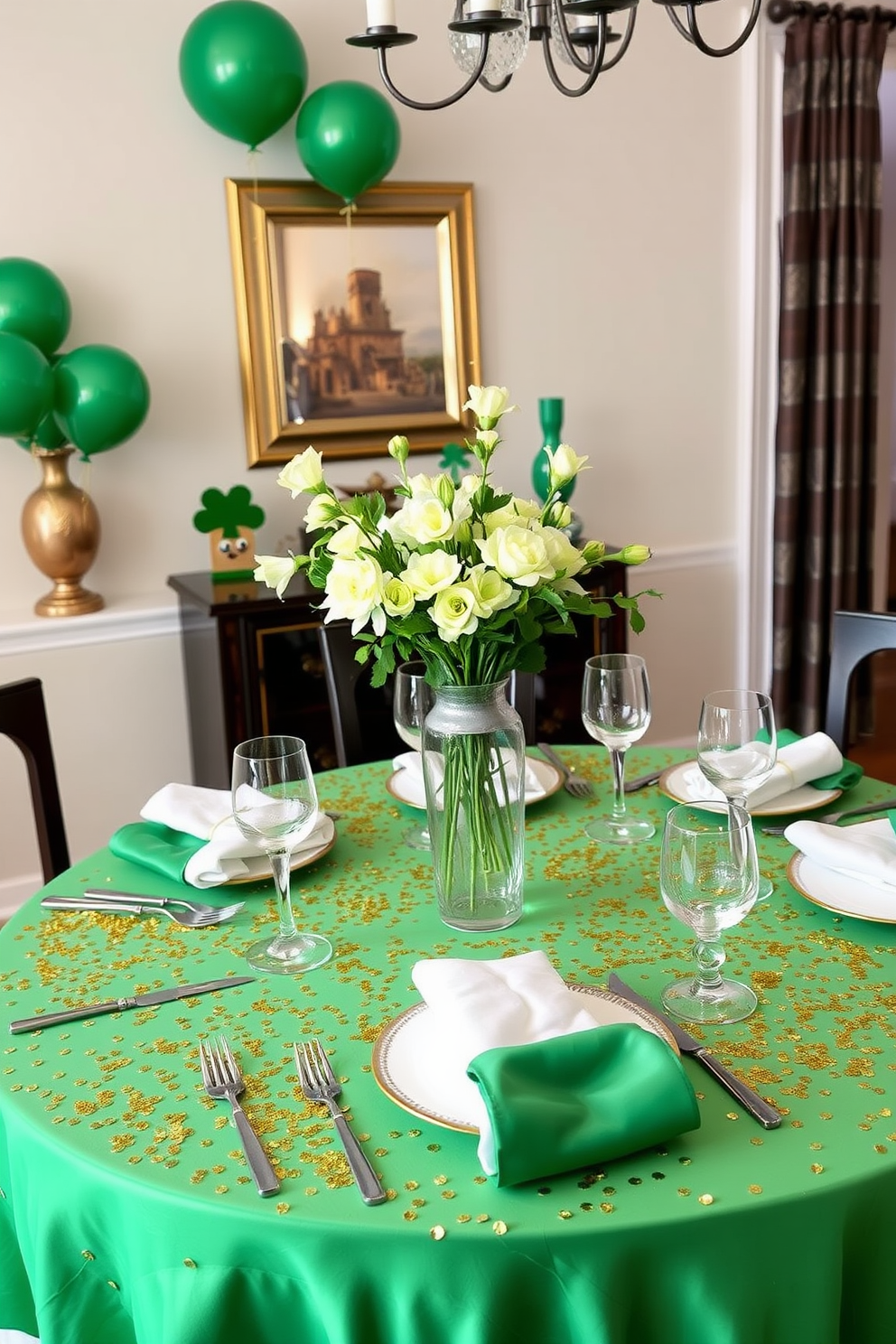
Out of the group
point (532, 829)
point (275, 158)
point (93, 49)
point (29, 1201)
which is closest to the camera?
point (29, 1201)

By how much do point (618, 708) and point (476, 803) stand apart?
337mm

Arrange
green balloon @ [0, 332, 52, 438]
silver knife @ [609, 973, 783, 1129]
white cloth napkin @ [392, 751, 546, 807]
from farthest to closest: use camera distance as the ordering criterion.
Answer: green balloon @ [0, 332, 52, 438]
white cloth napkin @ [392, 751, 546, 807]
silver knife @ [609, 973, 783, 1129]

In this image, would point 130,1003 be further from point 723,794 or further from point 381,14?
point 381,14

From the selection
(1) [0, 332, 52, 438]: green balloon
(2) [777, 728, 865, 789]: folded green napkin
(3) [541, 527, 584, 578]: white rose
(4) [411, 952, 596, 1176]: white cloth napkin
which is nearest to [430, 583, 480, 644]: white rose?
(3) [541, 527, 584, 578]: white rose

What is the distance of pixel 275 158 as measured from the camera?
345 centimetres

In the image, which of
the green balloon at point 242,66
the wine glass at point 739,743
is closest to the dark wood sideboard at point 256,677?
the green balloon at point 242,66

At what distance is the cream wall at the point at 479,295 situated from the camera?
327cm

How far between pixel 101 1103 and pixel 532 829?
81 cm

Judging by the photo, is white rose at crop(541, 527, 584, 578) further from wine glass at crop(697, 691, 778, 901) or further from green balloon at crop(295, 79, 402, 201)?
green balloon at crop(295, 79, 402, 201)

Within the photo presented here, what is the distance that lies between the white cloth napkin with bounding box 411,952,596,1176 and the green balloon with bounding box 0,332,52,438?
6.79ft

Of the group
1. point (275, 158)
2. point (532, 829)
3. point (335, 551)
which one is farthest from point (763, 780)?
point (275, 158)

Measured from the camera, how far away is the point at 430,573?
1.34 metres

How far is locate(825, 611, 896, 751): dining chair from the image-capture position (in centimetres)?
222

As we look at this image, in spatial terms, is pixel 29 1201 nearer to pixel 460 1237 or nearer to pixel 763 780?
pixel 460 1237
